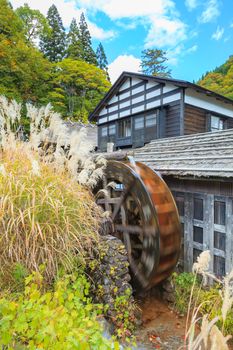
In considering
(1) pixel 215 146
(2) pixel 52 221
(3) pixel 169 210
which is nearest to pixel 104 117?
(1) pixel 215 146

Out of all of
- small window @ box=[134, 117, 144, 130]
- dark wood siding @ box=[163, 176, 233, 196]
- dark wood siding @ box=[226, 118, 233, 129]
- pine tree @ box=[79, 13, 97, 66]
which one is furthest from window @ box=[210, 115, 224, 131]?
pine tree @ box=[79, 13, 97, 66]

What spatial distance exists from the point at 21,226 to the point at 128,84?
1040cm

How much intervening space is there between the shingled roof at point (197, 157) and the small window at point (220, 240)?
996mm

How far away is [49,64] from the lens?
16.6 meters

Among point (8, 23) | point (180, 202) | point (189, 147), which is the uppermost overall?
point (8, 23)

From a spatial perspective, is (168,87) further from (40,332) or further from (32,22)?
(32,22)

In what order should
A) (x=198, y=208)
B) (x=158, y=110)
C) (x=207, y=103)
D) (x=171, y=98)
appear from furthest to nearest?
(x=207, y=103)
(x=158, y=110)
(x=171, y=98)
(x=198, y=208)

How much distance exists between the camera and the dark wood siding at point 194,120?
888 centimetres

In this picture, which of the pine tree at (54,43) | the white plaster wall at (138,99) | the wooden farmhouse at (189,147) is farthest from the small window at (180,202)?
the pine tree at (54,43)

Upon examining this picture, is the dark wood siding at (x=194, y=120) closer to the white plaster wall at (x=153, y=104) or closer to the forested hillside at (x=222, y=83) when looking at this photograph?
the white plaster wall at (x=153, y=104)

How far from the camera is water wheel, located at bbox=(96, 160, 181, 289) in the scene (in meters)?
3.32

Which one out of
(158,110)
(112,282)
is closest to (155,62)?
(158,110)

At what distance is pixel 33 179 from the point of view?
8.11 ft

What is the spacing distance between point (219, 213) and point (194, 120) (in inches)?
261
